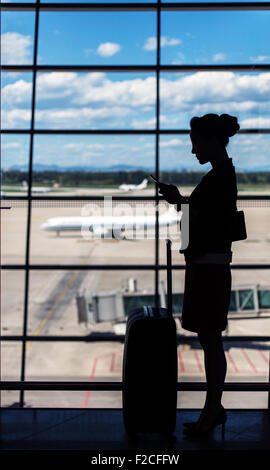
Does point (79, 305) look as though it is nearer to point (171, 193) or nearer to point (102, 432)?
point (102, 432)

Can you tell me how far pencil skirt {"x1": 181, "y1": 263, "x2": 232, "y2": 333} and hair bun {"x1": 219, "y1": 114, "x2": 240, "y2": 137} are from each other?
2.12ft

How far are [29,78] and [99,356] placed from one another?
47.8 feet

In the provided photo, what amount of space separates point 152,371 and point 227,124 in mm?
1262

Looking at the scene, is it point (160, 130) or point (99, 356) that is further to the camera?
point (99, 356)

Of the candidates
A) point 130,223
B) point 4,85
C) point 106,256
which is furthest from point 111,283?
point 4,85

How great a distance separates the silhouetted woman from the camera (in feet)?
6.79

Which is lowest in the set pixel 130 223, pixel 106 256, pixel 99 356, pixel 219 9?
pixel 99 356

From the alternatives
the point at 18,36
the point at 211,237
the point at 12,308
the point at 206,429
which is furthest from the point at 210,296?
the point at 12,308

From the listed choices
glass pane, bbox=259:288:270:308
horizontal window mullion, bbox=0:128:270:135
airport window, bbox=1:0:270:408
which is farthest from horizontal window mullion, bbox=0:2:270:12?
glass pane, bbox=259:288:270:308

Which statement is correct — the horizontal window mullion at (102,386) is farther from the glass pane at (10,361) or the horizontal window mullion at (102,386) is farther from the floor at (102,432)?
the glass pane at (10,361)

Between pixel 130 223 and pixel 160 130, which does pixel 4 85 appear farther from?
pixel 130 223

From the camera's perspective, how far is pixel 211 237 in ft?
6.91

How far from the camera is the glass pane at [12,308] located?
18.2 meters

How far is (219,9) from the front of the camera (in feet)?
10.7
